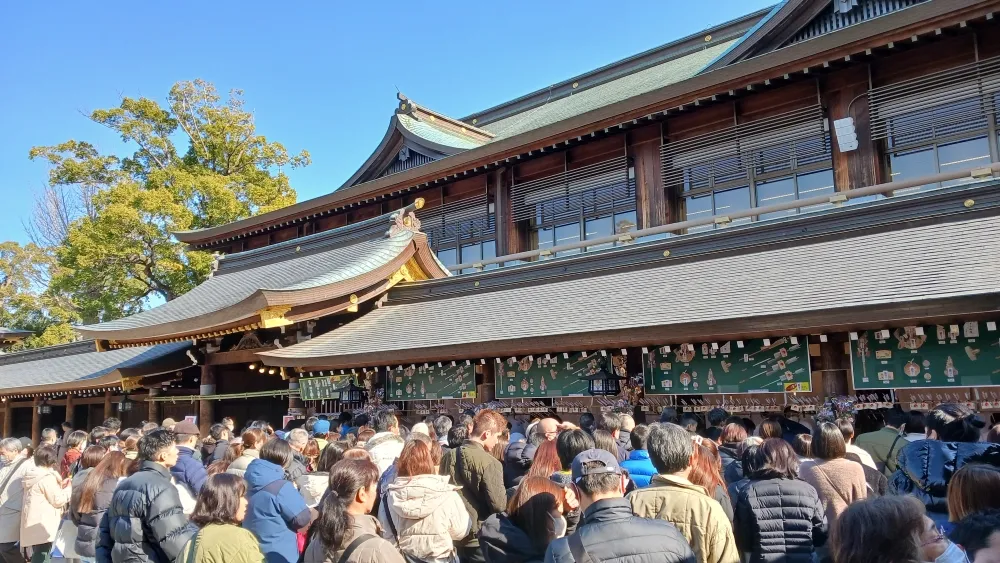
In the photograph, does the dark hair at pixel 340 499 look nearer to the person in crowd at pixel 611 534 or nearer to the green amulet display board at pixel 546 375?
the person in crowd at pixel 611 534

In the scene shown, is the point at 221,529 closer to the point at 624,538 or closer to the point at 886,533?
the point at 624,538

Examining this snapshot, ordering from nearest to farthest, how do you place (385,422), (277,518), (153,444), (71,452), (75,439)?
(277,518), (153,444), (385,422), (71,452), (75,439)

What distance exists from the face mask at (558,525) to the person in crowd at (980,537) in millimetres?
2045

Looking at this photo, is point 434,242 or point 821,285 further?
point 434,242

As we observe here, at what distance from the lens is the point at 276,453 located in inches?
213

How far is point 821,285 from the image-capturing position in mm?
8578

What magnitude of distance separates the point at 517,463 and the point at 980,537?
3551 millimetres

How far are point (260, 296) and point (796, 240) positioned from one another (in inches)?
336

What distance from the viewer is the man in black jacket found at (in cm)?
461

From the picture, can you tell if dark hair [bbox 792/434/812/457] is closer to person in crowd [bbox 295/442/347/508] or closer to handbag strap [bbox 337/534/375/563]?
handbag strap [bbox 337/534/375/563]

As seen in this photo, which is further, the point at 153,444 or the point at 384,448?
the point at 384,448

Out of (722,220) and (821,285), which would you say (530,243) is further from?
(821,285)

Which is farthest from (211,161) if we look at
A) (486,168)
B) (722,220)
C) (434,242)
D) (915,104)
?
(915,104)

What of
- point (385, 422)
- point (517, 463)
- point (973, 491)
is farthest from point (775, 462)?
point (385, 422)
